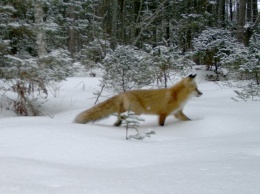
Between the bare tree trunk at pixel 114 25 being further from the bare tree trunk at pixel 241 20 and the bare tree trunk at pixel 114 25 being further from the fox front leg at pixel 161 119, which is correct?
the fox front leg at pixel 161 119

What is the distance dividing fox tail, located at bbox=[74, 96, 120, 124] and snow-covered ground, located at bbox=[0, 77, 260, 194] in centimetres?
100

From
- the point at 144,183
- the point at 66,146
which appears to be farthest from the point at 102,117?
the point at 144,183

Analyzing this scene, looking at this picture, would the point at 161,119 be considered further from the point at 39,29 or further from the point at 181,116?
the point at 39,29

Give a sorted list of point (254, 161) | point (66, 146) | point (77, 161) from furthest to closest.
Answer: point (66, 146) < point (77, 161) < point (254, 161)

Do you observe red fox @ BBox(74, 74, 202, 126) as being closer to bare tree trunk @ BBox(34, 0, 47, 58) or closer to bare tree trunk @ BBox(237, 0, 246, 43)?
bare tree trunk @ BBox(34, 0, 47, 58)

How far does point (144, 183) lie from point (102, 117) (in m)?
3.95

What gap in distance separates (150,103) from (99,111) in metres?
1.02

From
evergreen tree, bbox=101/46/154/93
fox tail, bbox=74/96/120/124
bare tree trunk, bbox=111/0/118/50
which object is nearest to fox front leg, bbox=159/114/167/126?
fox tail, bbox=74/96/120/124

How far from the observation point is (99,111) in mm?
5961

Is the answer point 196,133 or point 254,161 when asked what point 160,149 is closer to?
point 254,161

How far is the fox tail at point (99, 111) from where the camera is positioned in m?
5.81

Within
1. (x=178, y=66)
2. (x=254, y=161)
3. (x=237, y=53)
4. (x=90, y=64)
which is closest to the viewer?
(x=254, y=161)

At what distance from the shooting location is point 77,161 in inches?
120

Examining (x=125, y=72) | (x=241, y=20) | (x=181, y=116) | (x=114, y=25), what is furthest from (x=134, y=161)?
(x=114, y=25)
